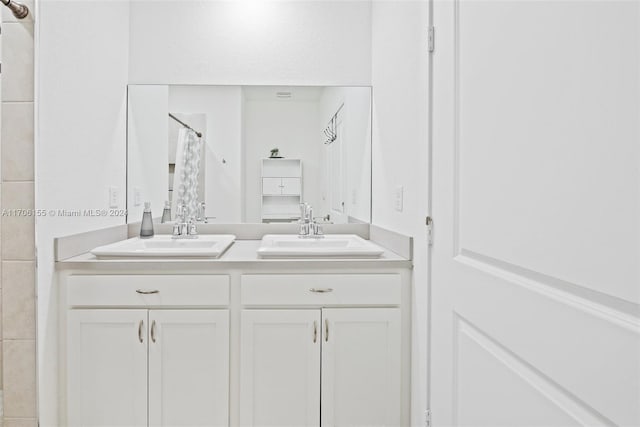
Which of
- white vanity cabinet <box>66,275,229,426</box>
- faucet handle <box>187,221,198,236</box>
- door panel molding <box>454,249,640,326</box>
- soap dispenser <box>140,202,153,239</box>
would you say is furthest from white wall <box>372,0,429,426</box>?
soap dispenser <box>140,202,153,239</box>

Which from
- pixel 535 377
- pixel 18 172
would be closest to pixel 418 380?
pixel 535 377

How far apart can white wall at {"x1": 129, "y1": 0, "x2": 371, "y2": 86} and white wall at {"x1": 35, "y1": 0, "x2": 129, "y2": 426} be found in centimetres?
22

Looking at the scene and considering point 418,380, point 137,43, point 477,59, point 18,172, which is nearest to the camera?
point 477,59

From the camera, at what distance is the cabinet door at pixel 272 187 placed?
94.5 inches

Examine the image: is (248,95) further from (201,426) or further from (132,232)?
(201,426)

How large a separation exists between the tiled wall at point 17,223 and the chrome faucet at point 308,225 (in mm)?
1167

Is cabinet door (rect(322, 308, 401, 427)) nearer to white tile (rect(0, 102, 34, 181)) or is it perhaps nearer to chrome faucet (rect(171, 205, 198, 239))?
chrome faucet (rect(171, 205, 198, 239))

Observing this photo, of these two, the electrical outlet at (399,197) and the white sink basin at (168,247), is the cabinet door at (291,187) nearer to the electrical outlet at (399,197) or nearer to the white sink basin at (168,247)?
the white sink basin at (168,247)

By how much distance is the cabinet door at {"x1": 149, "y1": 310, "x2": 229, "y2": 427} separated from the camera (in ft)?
5.57

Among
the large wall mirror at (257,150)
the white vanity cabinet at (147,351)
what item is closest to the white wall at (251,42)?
the large wall mirror at (257,150)

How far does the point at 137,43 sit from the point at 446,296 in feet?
6.48

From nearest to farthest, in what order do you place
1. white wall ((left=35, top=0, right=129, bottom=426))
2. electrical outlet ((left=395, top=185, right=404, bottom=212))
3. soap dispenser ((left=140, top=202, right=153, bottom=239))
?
white wall ((left=35, top=0, right=129, bottom=426)), electrical outlet ((left=395, top=185, right=404, bottom=212)), soap dispenser ((left=140, top=202, right=153, bottom=239))

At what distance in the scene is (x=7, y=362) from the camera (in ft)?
5.08

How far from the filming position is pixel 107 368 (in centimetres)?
169
